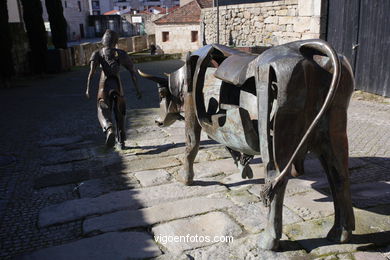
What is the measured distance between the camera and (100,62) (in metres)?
6.30

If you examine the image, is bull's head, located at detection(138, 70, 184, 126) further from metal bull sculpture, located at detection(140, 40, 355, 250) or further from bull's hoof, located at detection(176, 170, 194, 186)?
metal bull sculpture, located at detection(140, 40, 355, 250)

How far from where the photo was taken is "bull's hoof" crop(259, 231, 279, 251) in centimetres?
325

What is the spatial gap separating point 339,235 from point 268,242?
2.02 feet

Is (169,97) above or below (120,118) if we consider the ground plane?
above

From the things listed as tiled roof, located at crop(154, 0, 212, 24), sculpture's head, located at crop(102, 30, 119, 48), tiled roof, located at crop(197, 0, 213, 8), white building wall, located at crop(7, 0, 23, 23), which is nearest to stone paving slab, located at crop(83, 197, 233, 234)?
sculpture's head, located at crop(102, 30, 119, 48)

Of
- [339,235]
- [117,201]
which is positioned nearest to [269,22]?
[117,201]

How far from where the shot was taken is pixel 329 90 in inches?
111

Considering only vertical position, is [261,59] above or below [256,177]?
above

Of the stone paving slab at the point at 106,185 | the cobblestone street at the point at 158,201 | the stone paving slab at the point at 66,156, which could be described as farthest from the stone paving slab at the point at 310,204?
the stone paving slab at the point at 66,156

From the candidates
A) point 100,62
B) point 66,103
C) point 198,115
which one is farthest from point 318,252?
point 66,103

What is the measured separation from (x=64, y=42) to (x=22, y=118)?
10.3 m

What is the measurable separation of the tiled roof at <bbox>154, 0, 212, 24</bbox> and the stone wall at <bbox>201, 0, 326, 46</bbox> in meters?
11.5

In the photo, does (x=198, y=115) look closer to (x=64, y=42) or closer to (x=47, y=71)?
(x=47, y=71)

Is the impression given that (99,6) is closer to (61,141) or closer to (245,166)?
(61,141)
